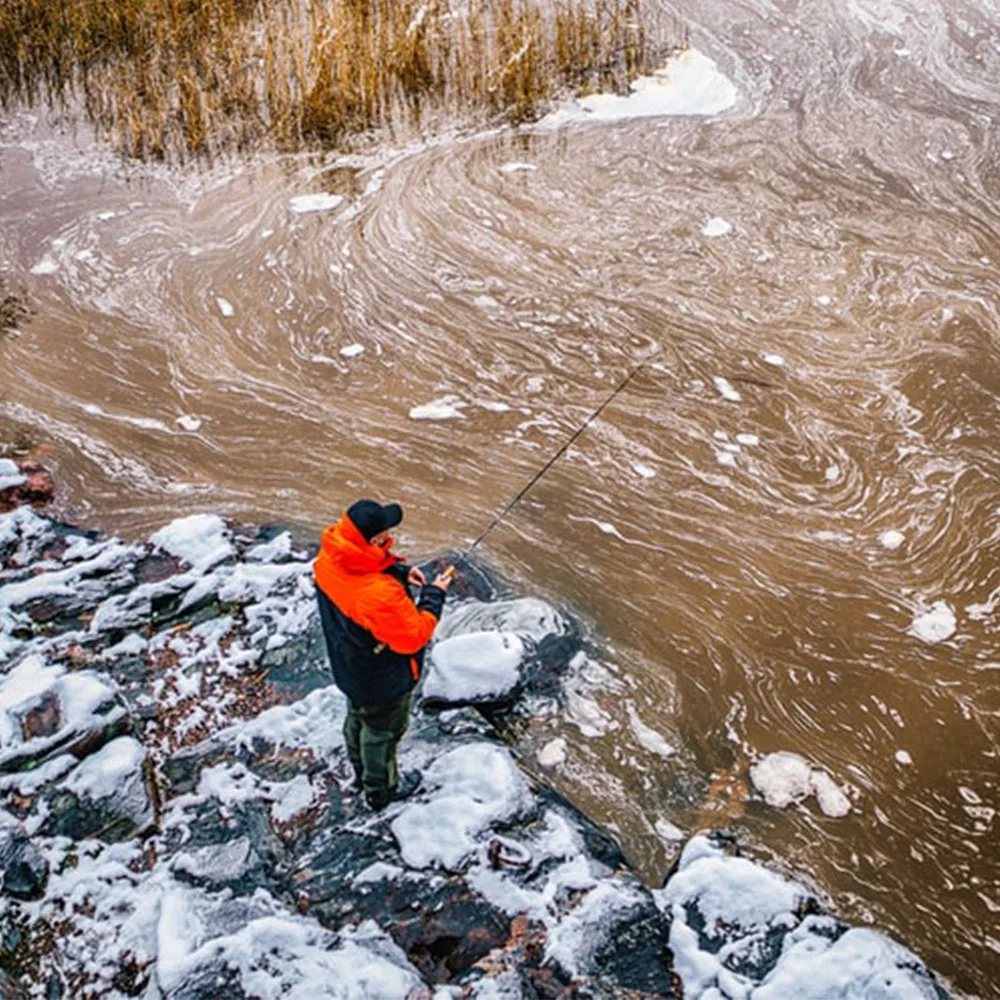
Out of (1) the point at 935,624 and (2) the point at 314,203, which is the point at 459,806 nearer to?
(1) the point at 935,624

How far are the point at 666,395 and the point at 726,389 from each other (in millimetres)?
304

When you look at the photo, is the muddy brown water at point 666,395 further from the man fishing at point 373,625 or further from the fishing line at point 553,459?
the man fishing at point 373,625

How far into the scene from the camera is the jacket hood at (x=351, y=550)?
2191 mm

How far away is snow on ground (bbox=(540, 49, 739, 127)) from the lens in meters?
6.89

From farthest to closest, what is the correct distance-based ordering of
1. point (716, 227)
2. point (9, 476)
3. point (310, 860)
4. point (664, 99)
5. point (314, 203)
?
point (664, 99) → point (314, 203) → point (716, 227) → point (9, 476) → point (310, 860)

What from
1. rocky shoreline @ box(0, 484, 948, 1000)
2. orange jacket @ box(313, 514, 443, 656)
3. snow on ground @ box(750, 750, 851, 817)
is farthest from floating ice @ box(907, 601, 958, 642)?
orange jacket @ box(313, 514, 443, 656)

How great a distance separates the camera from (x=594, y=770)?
3.00 m

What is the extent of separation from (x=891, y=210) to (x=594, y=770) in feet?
14.6

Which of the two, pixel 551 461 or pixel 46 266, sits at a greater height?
pixel 46 266

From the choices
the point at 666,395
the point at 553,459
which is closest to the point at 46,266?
the point at 553,459

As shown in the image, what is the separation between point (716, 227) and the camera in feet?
18.9

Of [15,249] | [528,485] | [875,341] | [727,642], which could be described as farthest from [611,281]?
[15,249]

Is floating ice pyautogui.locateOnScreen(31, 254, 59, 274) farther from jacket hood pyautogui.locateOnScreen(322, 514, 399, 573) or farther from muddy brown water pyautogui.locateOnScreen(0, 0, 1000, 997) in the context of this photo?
jacket hood pyautogui.locateOnScreen(322, 514, 399, 573)

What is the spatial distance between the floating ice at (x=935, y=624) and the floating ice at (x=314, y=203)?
448 centimetres
